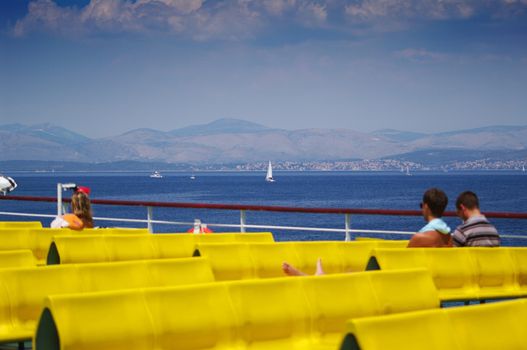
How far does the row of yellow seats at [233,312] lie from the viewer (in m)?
3.15

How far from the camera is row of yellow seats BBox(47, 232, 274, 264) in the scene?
5.71m

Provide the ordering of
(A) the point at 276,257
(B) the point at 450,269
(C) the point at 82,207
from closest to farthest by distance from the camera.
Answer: (B) the point at 450,269 → (A) the point at 276,257 → (C) the point at 82,207

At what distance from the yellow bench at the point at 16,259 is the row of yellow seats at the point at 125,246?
686mm

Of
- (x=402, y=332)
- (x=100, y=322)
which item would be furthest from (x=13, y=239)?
(x=402, y=332)

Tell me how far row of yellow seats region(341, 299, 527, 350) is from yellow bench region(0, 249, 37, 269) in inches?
113

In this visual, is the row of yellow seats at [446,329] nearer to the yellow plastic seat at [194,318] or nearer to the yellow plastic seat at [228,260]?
the yellow plastic seat at [194,318]

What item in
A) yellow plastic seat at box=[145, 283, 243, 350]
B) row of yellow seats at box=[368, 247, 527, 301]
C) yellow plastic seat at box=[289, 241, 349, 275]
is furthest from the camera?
yellow plastic seat at box=[289, 241, 349, 275]

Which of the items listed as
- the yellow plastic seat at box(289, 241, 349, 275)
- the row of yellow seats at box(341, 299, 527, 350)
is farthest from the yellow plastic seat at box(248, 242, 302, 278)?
the row of yellow seats at box(341, 299, 527, 350)

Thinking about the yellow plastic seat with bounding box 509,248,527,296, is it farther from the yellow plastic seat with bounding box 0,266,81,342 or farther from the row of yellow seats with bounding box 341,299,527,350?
the yellow plastic seat with bounding box 0,266,81,342

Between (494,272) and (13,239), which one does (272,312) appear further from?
(13,239)

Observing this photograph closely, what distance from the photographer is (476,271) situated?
5.79 meters

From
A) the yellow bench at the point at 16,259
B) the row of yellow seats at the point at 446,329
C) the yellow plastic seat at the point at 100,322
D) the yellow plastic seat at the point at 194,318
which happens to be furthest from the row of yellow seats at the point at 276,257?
the row of yellow seats at the point at 446,329

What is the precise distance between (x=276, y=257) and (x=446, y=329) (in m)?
3.07

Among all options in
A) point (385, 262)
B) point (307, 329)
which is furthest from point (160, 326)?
point (385, 262)
